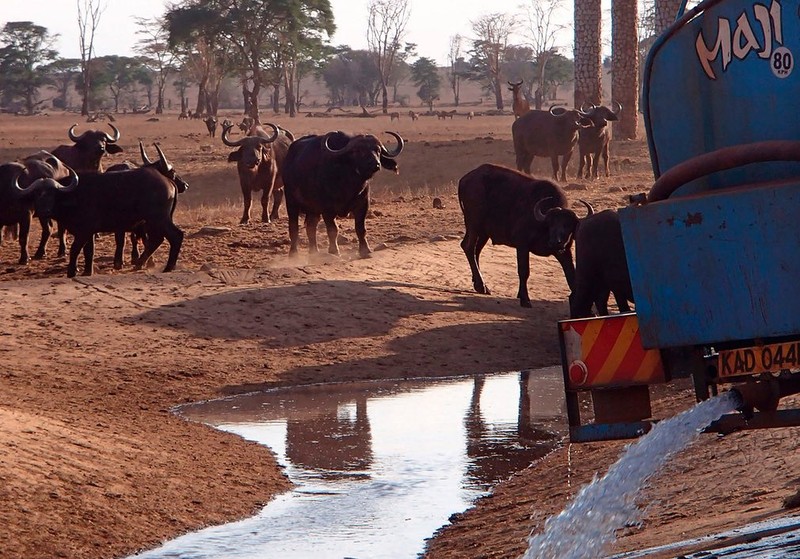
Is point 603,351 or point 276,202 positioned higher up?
point 603,351

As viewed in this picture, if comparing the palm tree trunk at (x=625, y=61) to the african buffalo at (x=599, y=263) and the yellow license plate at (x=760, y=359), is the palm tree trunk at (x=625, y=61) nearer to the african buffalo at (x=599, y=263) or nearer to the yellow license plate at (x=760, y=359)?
the african buffalo at (x=599, y=263)

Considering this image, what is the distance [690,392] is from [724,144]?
476cm

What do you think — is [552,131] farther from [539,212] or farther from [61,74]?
[61,74]

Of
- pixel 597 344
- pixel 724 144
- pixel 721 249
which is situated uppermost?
pixel 724 144

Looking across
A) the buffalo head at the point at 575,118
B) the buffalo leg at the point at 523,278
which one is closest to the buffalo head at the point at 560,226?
the buffalo leg at the point at 523,278

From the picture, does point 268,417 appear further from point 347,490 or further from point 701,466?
point 701,466

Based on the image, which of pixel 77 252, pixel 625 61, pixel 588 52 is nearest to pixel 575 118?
pixel 588 52

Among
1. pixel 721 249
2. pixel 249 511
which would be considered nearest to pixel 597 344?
pixel 721 249

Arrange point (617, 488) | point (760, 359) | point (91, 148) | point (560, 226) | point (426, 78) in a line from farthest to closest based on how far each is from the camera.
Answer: point (426, 78), point (91, 148), point (560, 226), point (617, 488), point (760, 359)

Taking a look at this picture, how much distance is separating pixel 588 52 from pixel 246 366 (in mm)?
19236

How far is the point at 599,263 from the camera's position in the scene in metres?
10.6

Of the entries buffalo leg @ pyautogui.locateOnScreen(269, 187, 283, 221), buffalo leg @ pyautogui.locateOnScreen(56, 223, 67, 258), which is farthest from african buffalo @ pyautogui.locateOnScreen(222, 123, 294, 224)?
buffalo leg @ pyautogui.locateOnScreen(56, 223, 67, 258)

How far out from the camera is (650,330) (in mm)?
4309

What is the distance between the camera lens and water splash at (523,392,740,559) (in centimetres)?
424
